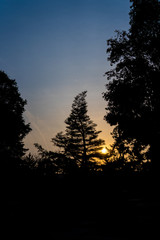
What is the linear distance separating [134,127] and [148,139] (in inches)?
47.0

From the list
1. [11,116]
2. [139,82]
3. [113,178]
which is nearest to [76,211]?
[113,178]

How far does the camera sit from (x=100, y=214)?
4.51 meters

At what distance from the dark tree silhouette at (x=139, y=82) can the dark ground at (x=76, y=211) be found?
244 inches

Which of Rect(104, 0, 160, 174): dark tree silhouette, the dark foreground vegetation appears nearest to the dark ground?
the dark foreground vegetation

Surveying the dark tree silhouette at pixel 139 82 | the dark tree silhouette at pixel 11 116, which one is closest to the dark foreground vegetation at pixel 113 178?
the dark tree silhouette at pixel 139 82

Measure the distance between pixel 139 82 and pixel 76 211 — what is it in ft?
33.2

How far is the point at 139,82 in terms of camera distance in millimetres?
12273

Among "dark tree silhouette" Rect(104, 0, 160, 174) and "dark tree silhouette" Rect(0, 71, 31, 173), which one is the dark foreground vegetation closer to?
"dark tree silhouette" Rect(104, 0, 160, 174)

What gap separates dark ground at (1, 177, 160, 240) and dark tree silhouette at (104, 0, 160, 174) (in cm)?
620

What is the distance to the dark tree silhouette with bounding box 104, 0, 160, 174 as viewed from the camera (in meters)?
11.6

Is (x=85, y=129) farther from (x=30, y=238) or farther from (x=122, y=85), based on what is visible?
(x=30, y=238)

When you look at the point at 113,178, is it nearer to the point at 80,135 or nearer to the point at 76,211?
the point at 76,211

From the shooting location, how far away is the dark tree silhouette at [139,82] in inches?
458

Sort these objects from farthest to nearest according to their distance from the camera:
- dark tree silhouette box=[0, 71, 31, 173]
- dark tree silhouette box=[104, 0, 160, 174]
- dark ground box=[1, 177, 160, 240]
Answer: dark tree silhouette box=[0, 71, 31, 173], dark tree silhouette box=[104, 0, 160, 174], dark ground box=[1, 177, 160, 240]
